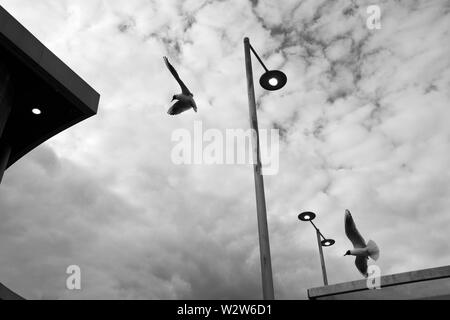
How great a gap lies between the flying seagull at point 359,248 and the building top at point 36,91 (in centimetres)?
1035

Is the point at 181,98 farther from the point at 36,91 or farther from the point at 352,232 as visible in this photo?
the point at 36,91

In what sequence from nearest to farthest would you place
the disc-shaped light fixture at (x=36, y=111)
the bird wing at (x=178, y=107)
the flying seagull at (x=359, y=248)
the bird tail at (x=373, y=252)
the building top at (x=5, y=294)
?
1. the bird wing at (x=178, y=107)
2. the flying seagull at (x=359, y=248)
3. the bird tail at (x=373, y=252)
4. the building top at (x=5, y=294)
5. the disc-shaped light fixture at (x=36, y=111)

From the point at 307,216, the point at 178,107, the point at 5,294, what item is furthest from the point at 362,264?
the point at 5,294

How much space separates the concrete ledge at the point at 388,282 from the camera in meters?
6.55

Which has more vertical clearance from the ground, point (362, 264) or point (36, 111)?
point (36, 111)

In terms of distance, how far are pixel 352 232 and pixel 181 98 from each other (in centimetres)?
676

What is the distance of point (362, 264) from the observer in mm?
12078

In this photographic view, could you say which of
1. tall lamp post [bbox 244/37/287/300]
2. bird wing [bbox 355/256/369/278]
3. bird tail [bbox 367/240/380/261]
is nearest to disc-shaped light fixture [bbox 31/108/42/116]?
tall lamp post [bbox 244/37/287/300]

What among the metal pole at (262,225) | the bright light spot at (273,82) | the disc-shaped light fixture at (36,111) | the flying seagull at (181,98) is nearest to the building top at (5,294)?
the disc-shaped light fixture at (36,111)

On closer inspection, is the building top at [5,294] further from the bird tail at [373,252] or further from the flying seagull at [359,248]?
the bird tail at [373,252]

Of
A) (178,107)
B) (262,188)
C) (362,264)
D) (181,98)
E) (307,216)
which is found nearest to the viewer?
(262,188)
